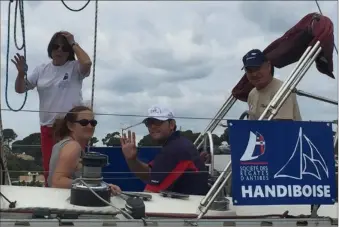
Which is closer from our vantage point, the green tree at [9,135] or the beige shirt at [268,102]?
the green tree at [9,135]

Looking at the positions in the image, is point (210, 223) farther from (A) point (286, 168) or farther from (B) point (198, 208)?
(A) point (286, 168)

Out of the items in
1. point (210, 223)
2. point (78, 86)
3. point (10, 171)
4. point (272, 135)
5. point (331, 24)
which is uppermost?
point (331, 24)

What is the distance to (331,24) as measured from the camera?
382 centimetres

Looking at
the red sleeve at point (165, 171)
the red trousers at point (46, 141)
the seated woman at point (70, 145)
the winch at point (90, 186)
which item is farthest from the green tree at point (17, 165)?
the red sleeve at point (165, 171)

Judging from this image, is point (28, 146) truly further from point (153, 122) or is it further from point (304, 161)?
point (304, 161)

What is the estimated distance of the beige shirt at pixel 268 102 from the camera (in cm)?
378

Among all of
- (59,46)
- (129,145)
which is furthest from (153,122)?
(59,46)

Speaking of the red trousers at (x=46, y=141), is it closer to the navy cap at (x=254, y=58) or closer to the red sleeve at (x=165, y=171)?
the red sleeve at (x=165, y=171)

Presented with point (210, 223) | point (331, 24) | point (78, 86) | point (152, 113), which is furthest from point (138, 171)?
point (331, 24)

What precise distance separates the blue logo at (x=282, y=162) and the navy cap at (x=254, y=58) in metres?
0.75

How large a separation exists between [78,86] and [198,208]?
1.58m

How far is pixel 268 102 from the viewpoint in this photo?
3.94 m

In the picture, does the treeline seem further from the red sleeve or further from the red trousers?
the red sleeve

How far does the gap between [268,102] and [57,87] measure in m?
1.47
